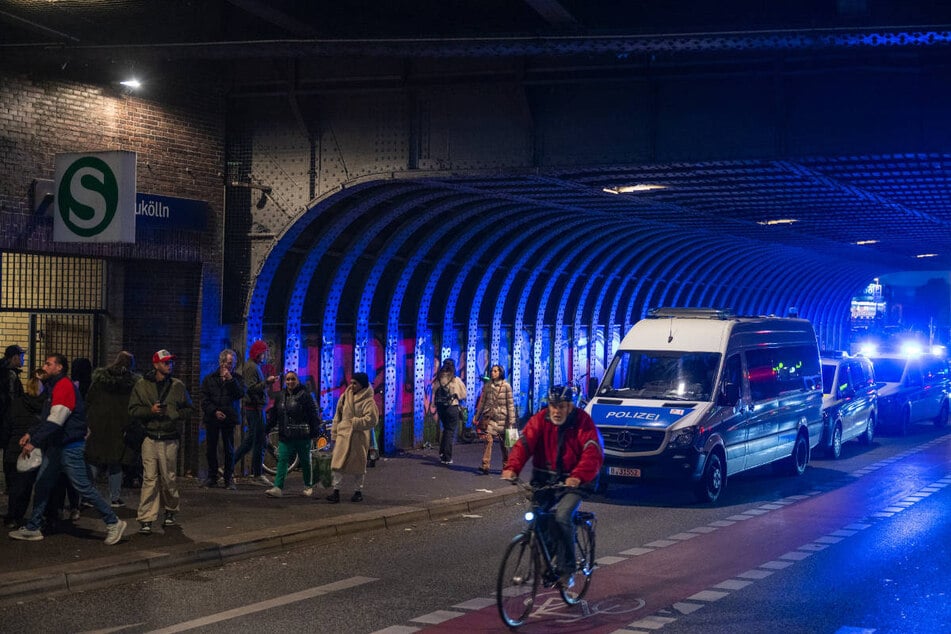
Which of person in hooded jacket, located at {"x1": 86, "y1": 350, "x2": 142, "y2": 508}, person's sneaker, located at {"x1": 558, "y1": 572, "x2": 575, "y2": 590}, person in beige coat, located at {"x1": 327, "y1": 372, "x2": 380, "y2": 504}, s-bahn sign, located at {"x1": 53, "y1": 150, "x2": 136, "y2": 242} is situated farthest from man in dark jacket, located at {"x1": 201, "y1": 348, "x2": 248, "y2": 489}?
person's sneaker, located at {"x1": 558, "y1": 572, "x2": 575, "y2": 590}

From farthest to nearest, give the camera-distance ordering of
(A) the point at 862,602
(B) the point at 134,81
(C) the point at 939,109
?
(B) the point at 134,81, (C) the point at 939,109, (A) the point at 862,602

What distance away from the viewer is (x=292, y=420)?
15.2 meters

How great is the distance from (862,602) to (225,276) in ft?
36.1

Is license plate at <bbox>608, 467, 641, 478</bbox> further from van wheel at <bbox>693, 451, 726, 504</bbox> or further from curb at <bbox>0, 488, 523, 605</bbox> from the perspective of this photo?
curb at <bbox>0, 488, 523, 605</bbox>

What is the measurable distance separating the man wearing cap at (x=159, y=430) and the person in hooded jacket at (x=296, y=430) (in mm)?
2872

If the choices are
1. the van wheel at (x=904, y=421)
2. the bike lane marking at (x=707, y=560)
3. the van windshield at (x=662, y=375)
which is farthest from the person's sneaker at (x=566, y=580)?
the van wheel at (x=904, y=421)

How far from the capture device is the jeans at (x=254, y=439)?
1655 cm

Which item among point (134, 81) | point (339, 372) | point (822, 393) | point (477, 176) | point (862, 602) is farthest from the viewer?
point (822, 393)

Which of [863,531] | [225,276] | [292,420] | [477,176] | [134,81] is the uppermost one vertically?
[134,81]

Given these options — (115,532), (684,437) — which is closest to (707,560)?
(684,437)

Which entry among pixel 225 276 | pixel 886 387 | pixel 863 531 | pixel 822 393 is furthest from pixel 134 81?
pixel 886 387

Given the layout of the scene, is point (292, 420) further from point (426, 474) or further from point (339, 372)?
point (339, 372)

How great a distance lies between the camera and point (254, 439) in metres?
16.6

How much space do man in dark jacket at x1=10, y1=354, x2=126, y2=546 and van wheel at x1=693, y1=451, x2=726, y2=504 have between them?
7755 millimetres
